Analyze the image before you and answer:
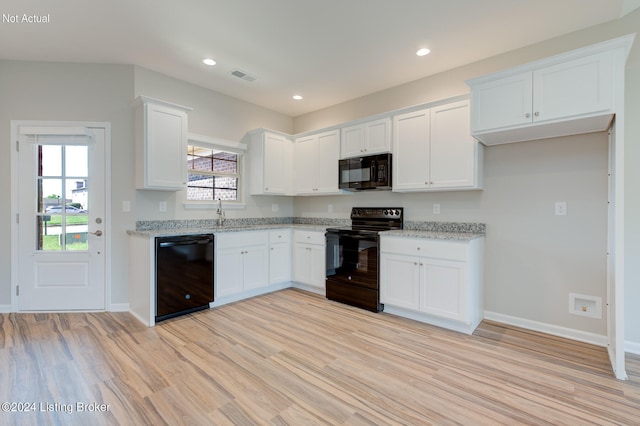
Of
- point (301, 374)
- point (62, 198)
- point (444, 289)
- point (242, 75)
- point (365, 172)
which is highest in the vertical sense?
point (242, 75)

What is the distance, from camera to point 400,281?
3256mm

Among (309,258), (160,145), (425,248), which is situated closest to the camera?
(425,248)

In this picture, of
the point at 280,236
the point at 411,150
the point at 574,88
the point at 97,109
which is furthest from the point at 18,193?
the point at 574,88

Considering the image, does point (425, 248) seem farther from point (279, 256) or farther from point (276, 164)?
point (276, 164)

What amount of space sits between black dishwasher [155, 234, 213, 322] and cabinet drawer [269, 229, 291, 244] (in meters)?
0.92

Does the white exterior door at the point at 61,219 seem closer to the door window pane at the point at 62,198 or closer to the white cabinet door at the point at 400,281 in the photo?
the door window pane at the point at 62,198

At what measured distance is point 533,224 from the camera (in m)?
2.94

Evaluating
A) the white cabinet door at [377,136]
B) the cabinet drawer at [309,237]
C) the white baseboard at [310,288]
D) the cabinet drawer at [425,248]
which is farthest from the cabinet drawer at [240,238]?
the white cabinet door at [377,136]

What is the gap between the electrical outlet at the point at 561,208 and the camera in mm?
2775

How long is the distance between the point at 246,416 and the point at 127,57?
368cm

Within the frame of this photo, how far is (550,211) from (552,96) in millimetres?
1067

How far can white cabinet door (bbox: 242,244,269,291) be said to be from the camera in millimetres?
3860

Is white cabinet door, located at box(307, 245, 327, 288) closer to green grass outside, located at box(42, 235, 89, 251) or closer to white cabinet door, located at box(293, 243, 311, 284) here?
white cabinet door, located at box(293, 243, 311, 284)

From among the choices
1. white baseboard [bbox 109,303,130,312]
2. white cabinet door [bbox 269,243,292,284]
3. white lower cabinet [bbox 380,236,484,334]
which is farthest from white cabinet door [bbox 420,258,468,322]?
white baseboard [bbox 109,303,130,312]
